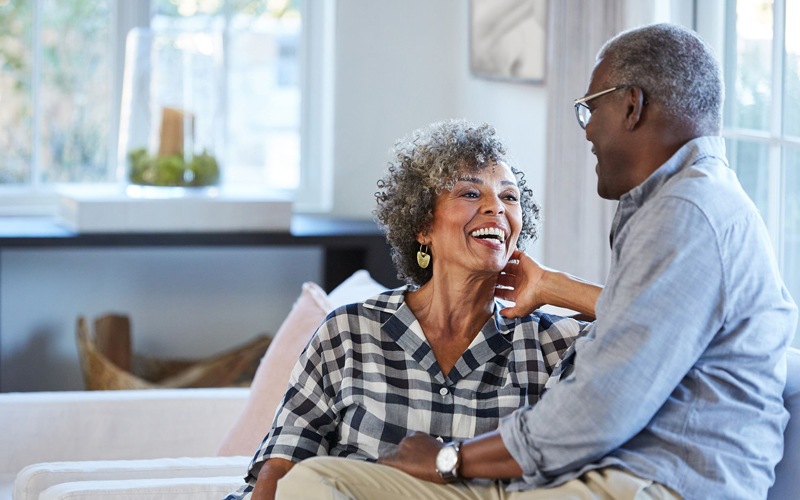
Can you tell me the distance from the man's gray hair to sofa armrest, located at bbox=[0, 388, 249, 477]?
58.0 inches

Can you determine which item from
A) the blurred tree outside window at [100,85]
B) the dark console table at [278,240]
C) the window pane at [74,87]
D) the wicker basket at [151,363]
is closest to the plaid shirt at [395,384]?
the dark console table at [278,240]

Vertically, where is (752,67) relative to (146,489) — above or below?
above

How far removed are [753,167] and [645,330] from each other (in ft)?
3.96

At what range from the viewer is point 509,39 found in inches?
136

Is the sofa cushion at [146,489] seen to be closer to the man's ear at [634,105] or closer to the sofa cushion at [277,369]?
the sofa cushion at [277,369]

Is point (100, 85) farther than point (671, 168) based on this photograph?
Yes

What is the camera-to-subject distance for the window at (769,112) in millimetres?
2330

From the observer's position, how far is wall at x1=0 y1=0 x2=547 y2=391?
13.1 feet

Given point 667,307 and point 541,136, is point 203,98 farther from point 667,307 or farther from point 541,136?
point 667,307

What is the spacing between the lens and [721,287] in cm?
145

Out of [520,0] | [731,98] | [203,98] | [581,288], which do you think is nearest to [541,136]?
[520,0]

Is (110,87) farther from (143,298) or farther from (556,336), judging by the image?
(556,336)

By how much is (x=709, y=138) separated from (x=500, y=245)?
1.66ft

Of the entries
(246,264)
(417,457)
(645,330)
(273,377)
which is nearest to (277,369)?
(273,377)
